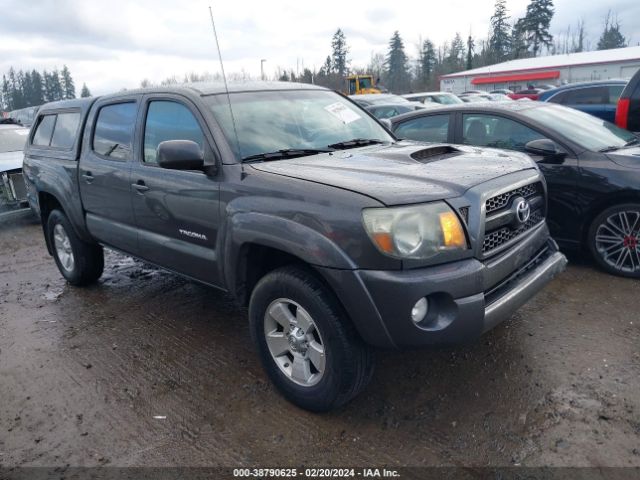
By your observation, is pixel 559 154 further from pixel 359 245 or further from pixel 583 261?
pixel 359 245

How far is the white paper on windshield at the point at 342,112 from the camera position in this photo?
13.1 feet

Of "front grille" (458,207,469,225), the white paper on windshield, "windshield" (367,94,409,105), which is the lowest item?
"windshield" (367,94,409,105)

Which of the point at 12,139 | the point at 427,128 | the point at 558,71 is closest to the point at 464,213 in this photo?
the point at 427,128

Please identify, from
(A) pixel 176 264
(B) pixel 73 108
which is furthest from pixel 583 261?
(B) pixel 73 108

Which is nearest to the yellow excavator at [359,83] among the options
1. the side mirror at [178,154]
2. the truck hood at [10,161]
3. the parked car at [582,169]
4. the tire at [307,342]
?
the truck hood at [10,161]

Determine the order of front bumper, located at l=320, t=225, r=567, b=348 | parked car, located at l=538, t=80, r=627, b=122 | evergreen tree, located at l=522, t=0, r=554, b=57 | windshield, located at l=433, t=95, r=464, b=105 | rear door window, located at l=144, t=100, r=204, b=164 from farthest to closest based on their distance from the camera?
evergreen tree, located at l=522, t=0, r=554, b=57 → windshield, located at l=433, t=95, r=464, b=105 → parked car, located at l=538, t=80, r=627, b=122 → rear door window, located at l=144, t=100, r=204, b=164 → front bumper, located at l=320, t=225, r=567, b=348

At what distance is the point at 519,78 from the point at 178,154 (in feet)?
183

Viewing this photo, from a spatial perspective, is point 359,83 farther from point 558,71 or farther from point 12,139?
point 12,139

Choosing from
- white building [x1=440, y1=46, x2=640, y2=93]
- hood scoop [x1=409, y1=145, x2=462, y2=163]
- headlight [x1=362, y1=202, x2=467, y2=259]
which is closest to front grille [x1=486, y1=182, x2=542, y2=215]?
headlight [x1=362, y1=202, x2=467, y2=259]

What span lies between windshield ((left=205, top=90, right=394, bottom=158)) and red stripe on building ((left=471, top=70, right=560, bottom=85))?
53.1 metres

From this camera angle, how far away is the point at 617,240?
15.0 feet

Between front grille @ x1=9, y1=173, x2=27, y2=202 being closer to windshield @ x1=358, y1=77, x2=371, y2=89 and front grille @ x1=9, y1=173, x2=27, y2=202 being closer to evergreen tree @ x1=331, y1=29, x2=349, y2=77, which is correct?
windshield @ x1=358, y1=77, x2=371, y2=89

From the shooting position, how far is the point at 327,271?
2.58 m

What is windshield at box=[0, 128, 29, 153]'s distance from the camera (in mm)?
8906
